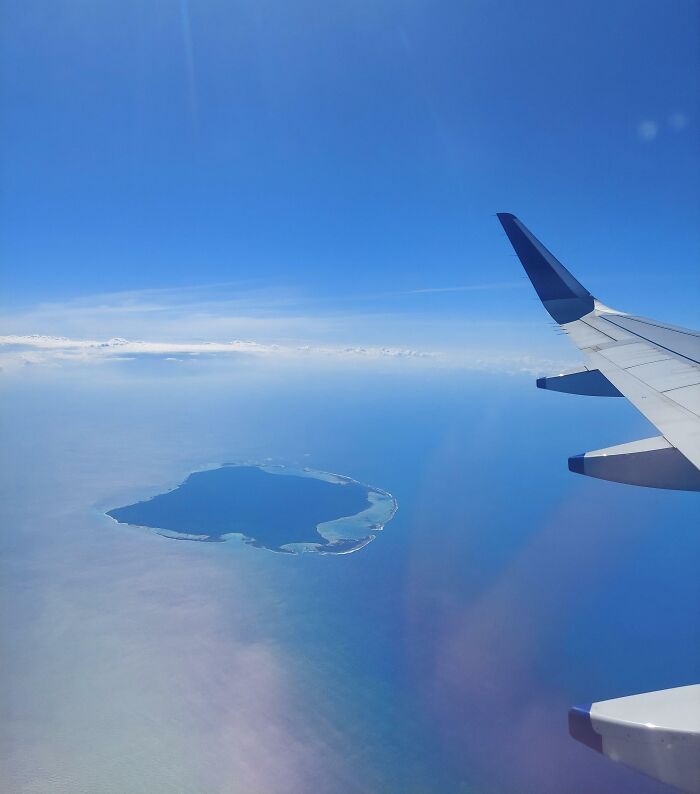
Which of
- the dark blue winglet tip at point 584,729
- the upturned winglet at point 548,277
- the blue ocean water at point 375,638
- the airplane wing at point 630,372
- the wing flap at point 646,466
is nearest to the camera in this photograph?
the dark blue winglet tip at point 584,729

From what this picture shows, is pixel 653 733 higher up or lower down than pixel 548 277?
lower down

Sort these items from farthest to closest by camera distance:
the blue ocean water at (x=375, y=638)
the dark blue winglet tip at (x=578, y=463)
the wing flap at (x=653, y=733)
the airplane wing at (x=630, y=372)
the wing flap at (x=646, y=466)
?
the blue ocean water at (x=375, y=638) → the dark blue winglet tip at (x=578, y=463) → the airplane wing at (x=630, y=372) → the wing flap at (x=646, y=466) → the wing flap at (x=653, y=733)

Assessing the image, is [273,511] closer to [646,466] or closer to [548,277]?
[548,277]

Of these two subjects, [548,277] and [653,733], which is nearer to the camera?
[653,733]

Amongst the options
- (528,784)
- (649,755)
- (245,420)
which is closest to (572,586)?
(528,784)

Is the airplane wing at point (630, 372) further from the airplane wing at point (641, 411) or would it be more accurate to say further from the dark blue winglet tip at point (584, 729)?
the dark blue winglet tip at point (584, 729)

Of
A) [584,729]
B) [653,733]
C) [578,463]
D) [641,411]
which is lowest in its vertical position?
[584,729]

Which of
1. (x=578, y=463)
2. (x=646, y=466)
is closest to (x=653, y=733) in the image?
(x=646, y=466)

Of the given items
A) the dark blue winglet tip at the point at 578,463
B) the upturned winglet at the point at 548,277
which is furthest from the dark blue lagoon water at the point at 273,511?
the dark blue winglet tip at the point at 578,463
